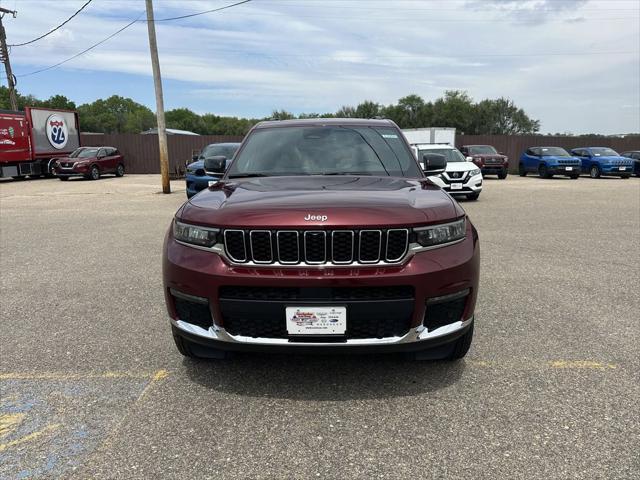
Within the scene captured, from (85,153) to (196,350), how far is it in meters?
23.6

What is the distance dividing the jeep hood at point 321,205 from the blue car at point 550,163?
22429 mm

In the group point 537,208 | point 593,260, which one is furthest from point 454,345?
point 537,208

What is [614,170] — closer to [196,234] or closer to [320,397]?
[320,397]

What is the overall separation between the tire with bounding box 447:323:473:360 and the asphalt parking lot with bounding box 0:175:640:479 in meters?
0.13

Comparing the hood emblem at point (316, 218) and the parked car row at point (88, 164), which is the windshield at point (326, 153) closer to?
the hood emblem at point (316, 218)

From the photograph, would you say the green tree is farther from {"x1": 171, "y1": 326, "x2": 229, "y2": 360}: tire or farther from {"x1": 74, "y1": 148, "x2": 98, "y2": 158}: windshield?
{"x1": 171, "y1": 326, "x2": 229, "y2": 360}: tire

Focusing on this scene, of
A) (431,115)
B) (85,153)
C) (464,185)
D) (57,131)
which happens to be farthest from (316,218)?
(431,115)

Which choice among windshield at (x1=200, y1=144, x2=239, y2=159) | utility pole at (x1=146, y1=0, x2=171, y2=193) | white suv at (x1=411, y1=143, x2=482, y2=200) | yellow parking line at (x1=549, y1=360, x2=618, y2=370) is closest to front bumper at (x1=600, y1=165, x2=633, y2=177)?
white suv at (x1=411, y1=143, x2=482, y2=200)

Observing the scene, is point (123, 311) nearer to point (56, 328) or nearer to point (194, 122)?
point (56, 328)

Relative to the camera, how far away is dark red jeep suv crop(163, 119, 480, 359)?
2.58 m

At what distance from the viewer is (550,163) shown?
76.2ft

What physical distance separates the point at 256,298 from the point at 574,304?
343 cm

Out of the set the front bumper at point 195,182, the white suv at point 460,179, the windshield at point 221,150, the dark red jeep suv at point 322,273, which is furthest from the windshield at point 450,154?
the dark red jeep suv at point 322,273

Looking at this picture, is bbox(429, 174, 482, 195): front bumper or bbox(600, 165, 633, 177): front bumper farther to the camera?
bbox(600, 165, 633, 177): front bumper
